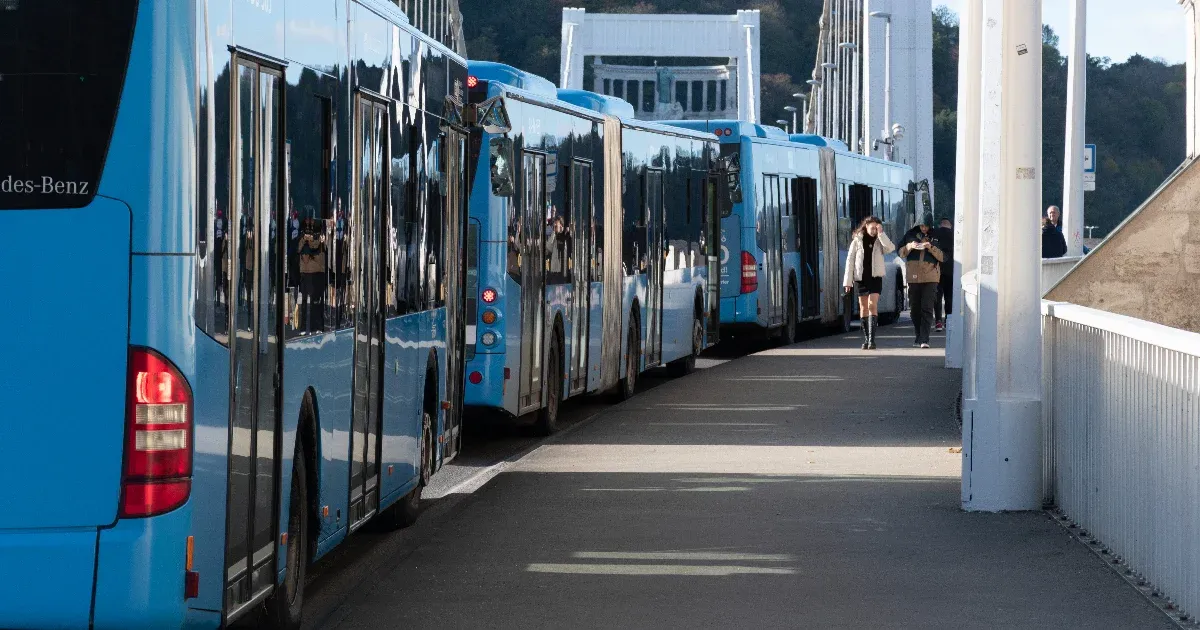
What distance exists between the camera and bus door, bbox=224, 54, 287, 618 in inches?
244

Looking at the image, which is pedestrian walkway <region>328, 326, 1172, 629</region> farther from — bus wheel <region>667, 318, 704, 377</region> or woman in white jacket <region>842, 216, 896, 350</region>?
woman in white jacket <region>842, 216, 896, 350</region>

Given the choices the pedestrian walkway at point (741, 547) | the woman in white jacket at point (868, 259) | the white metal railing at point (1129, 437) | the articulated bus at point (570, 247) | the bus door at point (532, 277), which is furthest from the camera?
the woman in white jacket at point (868, 259)

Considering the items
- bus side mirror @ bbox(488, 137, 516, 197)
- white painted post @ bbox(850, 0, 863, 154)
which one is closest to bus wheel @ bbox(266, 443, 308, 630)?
bus side mirror @ bbox(488, 137, 516, 197)

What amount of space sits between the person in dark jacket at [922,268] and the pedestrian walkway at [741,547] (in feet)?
35.1

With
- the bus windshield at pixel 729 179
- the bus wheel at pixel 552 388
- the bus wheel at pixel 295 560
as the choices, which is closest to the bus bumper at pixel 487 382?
the bus wheel at pixel 552 388

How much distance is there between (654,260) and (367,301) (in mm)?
12639

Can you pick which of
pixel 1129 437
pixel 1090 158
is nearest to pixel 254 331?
pixel 1129 437

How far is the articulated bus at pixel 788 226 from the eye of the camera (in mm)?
28297

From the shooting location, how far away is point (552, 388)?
16469mm

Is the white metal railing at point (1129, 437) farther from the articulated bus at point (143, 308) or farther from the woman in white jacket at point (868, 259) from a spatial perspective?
the woman in white jacket at point (868, 259)

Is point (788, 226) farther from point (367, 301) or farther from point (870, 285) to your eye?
point (367, 301)

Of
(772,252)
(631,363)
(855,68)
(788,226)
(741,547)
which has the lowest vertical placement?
(741,547)

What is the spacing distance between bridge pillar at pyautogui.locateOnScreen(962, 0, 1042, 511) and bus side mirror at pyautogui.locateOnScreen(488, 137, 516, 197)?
405cm

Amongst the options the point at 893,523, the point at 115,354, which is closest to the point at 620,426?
the point at 893,523
